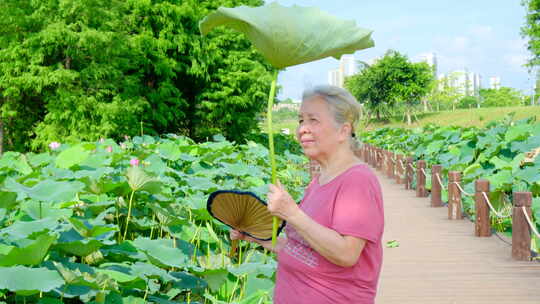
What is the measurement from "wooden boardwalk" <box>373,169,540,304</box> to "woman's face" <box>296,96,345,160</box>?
9.19 ft

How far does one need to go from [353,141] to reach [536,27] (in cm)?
3157

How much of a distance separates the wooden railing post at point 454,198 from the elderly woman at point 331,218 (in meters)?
6.33

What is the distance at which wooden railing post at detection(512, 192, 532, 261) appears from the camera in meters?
5.29

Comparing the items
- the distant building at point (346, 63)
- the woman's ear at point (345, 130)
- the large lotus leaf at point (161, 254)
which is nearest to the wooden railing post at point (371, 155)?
the distant building at point (346, 63)

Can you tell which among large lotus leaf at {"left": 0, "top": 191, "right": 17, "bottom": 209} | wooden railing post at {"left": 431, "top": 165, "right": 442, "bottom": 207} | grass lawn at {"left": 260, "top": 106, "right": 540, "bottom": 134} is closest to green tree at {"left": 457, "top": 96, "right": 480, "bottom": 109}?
grass lawn at {"left": 260, "top": 106, "right": 540, "bottom": 134}

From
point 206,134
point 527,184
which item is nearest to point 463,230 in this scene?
point 527,184

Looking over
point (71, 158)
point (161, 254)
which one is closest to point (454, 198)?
point (71, 158)

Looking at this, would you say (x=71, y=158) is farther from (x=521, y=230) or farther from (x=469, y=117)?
(x=469, y=117)

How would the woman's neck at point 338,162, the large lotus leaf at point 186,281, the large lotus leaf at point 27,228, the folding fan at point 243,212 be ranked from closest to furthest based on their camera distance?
the woman's neck at point 338,162 → the folding fan at point 243,212 → the large lotus leaf at point 27,228 → the large lotus leaf at point 186,281

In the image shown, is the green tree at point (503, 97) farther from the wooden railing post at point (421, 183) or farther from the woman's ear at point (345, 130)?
the woman's ear at point (345, 130)

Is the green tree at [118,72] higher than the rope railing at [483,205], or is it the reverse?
the green tree at [118,72]

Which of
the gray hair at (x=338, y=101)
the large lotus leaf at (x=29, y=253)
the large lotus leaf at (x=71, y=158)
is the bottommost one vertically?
the large lotus leaf at (x=29, y=253)

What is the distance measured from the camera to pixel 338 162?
5.52 ft

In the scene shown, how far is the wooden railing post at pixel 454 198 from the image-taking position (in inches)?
303
